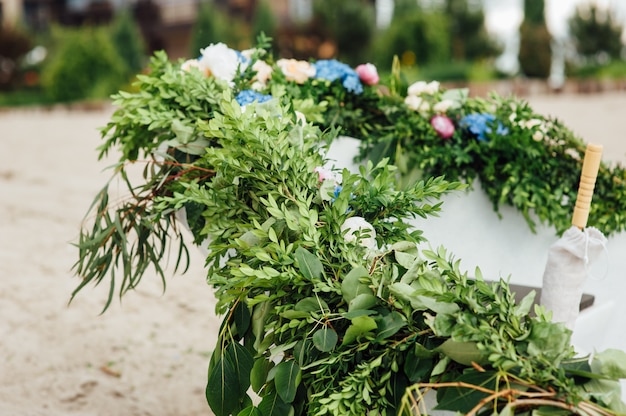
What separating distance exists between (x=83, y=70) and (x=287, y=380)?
11469 mm

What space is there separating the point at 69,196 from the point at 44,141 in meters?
2.79

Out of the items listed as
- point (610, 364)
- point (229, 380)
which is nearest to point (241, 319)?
point (229, 380)

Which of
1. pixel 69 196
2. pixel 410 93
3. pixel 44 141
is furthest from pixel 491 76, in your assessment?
pixel 410 93

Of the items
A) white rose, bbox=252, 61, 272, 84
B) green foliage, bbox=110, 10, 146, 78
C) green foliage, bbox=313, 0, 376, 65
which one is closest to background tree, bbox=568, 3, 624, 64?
green foliage, bbox=313, 0, 376, 65

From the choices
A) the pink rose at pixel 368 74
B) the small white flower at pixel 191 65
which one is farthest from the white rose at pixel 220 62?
the pink rose at pixel 368 74

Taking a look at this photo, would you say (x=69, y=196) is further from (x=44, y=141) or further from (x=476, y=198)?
(x=476, y=198)

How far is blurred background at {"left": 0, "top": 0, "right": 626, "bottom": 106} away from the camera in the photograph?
37.7ft

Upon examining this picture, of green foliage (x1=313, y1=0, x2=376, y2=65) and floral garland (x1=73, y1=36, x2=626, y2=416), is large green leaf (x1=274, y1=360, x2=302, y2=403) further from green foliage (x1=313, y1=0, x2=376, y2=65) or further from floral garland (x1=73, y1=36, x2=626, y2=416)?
green foliage (x1=313, y1=0, x2=376, y2=65)

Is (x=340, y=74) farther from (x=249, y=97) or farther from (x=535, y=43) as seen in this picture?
(x=535, y=43)

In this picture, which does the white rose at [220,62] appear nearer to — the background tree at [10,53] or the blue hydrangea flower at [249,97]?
the blue hydrangea flower at [249,97]

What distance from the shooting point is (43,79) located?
12930mm

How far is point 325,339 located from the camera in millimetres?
1093

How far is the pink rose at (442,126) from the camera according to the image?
2088mm

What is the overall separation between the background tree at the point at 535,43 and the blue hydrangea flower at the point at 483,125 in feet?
34.4
